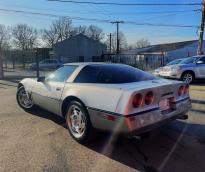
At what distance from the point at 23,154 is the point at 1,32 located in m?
63.6

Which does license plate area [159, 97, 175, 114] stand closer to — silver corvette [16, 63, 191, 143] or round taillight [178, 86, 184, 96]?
silver corvette [16, 63, 191, 143]

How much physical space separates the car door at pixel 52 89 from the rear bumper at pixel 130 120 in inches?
47.3

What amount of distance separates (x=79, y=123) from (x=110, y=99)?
0.94 m

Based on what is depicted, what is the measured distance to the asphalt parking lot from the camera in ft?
12.3

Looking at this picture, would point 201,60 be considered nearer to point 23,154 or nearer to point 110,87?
point 110,87

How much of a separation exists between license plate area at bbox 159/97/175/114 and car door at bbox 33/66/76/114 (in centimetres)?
199

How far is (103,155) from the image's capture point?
4.14 metres

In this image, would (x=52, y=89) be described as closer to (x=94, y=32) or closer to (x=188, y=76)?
(x=188, y=76)

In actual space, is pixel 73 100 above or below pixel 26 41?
below

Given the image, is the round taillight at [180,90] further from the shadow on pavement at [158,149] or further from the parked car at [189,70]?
the parked car at [189,70]

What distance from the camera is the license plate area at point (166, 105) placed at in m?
4.23

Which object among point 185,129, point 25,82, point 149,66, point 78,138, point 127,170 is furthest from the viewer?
point 149,66

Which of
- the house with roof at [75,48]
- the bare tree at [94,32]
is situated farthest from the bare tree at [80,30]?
the house with roof at [75,48]

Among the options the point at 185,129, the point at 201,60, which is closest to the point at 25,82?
the point at 185,129
